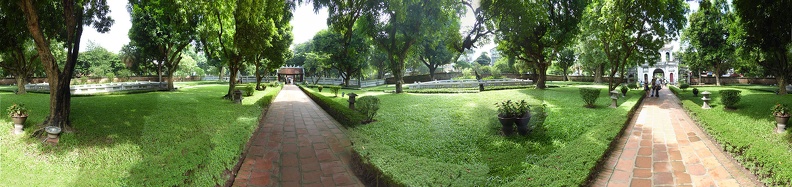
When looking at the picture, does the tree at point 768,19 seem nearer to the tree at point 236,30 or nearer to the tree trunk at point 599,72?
the tree at point 236,30

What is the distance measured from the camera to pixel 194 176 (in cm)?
438

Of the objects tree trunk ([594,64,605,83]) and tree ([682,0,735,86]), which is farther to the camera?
tree trunk ([594,64,605,83])

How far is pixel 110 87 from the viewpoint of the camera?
50.6 ft

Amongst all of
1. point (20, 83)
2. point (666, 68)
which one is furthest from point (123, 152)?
point (666, 68)

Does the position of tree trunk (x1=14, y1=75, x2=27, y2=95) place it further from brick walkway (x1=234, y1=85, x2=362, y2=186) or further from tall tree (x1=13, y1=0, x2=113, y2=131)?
brick walkway (x1=234, y1=85, x2=362, y2=186)

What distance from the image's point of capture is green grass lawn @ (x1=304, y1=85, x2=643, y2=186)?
139 inches

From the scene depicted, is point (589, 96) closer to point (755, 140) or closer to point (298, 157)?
point (755, 140)

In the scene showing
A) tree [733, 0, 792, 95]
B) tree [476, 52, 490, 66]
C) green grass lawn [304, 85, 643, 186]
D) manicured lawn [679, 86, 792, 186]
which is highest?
tree [476, 52, 490, 66]

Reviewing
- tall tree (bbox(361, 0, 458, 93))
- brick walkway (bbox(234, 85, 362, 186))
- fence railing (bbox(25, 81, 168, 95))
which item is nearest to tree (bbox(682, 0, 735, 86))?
tall tree (bbox(361, 0, 458, 93))

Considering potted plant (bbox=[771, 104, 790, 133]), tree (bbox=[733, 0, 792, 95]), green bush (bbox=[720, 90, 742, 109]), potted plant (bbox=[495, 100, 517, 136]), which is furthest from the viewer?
green bush (bbox=[720, 90, 742, 109])

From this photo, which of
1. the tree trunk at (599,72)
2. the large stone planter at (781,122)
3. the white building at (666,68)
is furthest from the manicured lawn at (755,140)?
the white building at (666,68)

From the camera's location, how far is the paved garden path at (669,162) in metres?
4.48

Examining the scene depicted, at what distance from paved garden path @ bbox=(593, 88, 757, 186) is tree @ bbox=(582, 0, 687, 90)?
7763mm

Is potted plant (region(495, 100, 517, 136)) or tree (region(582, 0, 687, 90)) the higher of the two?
tree (region(582, 0, 687, 90))
